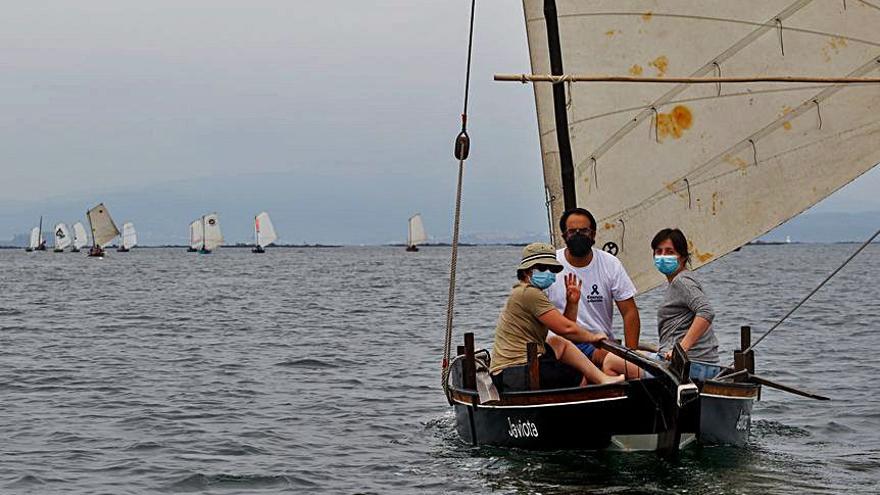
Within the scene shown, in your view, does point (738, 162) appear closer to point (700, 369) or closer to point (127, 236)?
point (700, 369)

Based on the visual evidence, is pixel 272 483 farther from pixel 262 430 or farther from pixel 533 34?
pixel 533 34

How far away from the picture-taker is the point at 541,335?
484 inches

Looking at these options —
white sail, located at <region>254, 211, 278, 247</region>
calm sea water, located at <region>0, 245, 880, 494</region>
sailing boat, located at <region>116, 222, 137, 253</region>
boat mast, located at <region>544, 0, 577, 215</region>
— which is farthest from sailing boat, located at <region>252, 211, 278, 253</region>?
boat mast, located at <region>544, 0, 577, 215</region>

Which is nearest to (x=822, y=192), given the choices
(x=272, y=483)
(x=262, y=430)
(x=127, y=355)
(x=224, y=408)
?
(x=272, y=483)

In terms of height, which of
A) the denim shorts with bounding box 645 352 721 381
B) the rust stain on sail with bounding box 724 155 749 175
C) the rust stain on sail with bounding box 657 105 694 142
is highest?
the rust stain on sail with bounding box 657 105 694 142

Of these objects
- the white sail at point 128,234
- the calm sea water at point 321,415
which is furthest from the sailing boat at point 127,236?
the calm sea water at point 321,415

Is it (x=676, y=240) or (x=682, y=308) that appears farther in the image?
(x=682, y=308)

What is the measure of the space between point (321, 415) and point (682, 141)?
712cm

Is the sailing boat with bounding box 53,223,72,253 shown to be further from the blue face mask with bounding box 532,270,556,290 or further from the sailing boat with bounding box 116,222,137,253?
the blue face mask with bounding box 532,270,556,290

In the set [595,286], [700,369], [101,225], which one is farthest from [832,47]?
[101,225]

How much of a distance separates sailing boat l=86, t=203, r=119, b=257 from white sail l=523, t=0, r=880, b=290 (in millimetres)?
121409

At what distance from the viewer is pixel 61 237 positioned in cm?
17162

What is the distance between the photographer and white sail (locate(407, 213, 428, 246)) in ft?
542

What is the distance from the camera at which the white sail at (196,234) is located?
6245 inches
